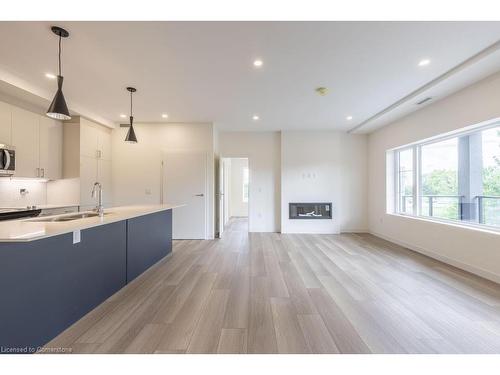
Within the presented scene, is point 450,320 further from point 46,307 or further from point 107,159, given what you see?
point 107,159

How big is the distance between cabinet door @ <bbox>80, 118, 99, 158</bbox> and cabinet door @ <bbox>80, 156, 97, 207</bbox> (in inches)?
4.8

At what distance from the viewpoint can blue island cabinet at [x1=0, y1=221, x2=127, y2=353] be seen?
4.63 ft

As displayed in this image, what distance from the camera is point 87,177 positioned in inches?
171

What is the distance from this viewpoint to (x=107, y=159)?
4.95m

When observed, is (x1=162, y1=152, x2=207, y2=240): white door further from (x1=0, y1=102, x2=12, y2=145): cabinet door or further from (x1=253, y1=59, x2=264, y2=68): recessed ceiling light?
(x1=253, y1=59, x2=264, y2=68): recessed ceiling light

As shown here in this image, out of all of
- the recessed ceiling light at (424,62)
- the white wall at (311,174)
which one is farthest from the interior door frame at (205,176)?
the recessed ceiling light at (424,62)

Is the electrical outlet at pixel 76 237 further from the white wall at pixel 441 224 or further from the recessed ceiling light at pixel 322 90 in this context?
the white wall at pixel 441 224

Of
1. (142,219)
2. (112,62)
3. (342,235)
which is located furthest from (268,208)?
(112,62)

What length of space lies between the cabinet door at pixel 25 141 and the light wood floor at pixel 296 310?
8.57 ft

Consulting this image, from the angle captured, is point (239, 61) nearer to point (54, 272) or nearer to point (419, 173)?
point (54, 272)

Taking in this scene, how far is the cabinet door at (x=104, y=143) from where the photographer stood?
4.72 meters

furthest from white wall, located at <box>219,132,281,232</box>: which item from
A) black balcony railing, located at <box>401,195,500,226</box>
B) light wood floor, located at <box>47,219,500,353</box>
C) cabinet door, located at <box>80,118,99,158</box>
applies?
black balcony railing, located at <box>401,195,500,226</box>

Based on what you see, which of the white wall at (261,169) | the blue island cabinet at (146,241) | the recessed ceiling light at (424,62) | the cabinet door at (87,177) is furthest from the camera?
the white wall at (261,169)
